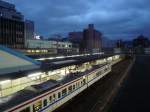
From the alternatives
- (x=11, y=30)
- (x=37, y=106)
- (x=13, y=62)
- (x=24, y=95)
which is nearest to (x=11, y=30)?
(x=11, y=30)

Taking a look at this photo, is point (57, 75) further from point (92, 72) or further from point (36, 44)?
point (36, 44)

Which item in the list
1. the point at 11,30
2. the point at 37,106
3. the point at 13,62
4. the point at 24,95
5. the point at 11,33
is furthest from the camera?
the point at 11,30

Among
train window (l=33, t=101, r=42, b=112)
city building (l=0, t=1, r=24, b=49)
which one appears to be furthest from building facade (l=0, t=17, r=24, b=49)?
train window (l=33, t=101, r=42, b=112)

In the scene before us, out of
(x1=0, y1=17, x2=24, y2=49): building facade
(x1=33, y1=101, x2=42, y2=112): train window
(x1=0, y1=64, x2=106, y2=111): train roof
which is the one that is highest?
(x1=0, y1=17, x2=24, y2=49): building facade

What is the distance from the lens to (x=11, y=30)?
136625 mm

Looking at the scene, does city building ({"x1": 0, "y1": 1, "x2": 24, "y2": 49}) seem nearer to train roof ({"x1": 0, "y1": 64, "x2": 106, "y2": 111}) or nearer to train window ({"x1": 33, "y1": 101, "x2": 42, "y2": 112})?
train roof ({"x1": 0, "y1": 64, "x2": 106, "y2": 111})

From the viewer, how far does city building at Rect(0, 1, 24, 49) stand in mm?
133625

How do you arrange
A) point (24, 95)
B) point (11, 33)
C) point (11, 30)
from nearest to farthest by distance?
point (24, 95) → point (11, 33) → point (11, 30)

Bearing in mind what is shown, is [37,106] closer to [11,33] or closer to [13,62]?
[13,62]

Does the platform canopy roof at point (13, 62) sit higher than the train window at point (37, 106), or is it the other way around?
the platform canopy roof at point (13, 62)

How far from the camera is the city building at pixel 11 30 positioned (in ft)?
438

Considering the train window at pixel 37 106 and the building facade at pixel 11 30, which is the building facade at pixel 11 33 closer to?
the building facade at pixel 11 30

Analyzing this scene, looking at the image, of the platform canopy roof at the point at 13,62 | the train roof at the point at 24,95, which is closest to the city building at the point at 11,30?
the platform canopy roof at the point at 13,62

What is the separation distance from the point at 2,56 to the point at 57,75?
6714 mm
